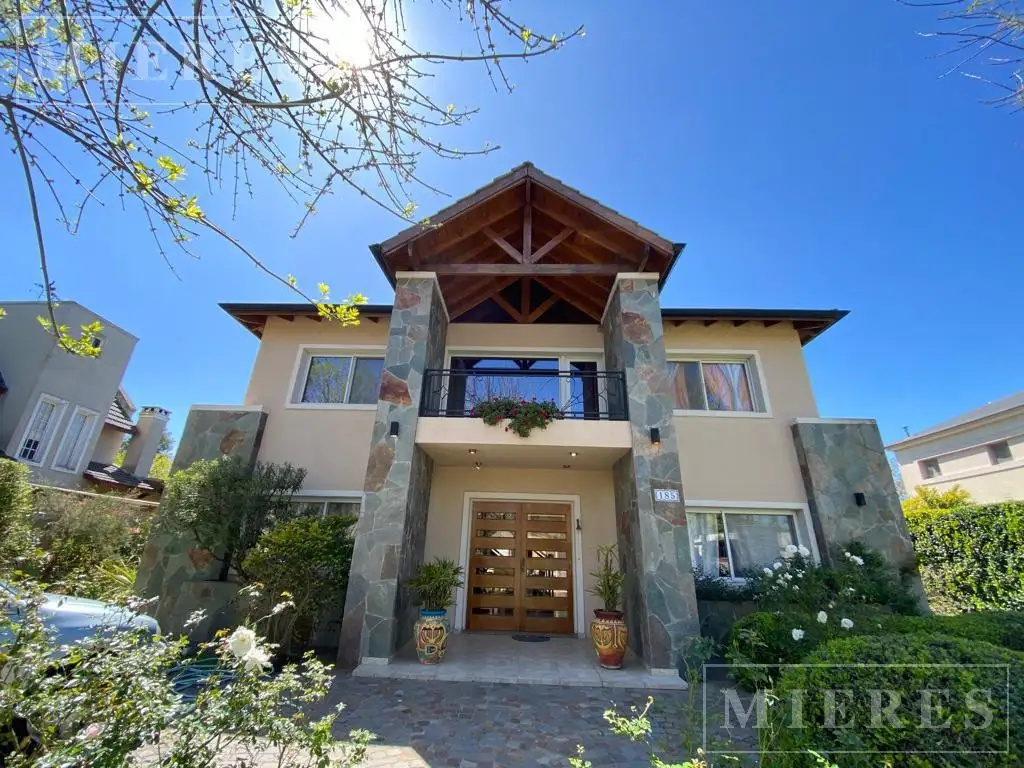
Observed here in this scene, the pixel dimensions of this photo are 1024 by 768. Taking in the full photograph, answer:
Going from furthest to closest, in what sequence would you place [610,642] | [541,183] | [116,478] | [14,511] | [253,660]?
[116,478] → [541,183] → [14,511] → [610,642] → [253,660]

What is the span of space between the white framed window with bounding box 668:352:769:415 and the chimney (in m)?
20.8

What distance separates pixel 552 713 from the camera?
15.5 feet

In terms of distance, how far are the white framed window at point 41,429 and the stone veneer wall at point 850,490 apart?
21.1 m

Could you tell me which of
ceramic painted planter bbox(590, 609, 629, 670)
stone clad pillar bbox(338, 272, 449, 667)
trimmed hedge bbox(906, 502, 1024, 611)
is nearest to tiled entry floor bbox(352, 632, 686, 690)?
ceramic painted planter bbox(590, 609, 629, 670)

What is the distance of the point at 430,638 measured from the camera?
6.27 meters

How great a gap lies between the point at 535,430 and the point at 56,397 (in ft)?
53.2

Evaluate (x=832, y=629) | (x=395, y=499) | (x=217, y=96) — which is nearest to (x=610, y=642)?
(x=832, y=629)

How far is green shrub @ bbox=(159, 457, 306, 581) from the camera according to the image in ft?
23.8

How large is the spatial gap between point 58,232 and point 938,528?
16.4m

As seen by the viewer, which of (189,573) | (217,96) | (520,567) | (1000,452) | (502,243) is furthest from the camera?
(1000,452)

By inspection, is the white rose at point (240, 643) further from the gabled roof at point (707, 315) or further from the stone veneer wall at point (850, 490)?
the stone veneer wall at point (850, 490)

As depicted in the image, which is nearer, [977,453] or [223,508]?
[223,508]

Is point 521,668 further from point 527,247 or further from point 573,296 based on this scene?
point 573,296

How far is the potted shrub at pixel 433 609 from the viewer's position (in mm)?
6246
